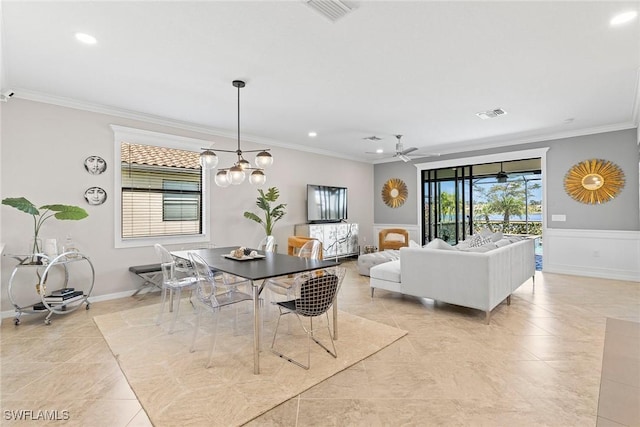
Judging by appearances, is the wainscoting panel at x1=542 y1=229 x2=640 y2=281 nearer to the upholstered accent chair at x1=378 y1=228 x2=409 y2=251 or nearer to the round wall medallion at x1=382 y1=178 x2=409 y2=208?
the upholstered accent chair at x1=378 y1=228 x2=409 y2=251

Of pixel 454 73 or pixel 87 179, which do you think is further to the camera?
pixel 87 179

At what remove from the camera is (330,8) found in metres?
2.28

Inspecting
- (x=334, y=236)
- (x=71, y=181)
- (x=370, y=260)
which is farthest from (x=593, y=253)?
(x=71, y=181)

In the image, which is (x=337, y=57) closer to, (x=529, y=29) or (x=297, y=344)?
(x=529, y=29)

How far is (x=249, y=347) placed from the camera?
9.75ft

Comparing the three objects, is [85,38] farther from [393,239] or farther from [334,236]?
[393,239]

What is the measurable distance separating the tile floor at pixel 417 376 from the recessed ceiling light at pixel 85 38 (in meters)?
2.78

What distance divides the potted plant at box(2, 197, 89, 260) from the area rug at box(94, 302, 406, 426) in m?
1.23

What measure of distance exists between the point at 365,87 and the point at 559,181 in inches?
191

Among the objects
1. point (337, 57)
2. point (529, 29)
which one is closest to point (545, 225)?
point (529, 29)

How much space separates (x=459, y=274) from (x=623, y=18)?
8.78 feet

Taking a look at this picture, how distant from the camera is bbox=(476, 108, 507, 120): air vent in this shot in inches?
185

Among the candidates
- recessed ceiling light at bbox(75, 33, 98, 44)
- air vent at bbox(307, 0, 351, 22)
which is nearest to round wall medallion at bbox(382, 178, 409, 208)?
air vent at bbox(307, 0, 351, 22)

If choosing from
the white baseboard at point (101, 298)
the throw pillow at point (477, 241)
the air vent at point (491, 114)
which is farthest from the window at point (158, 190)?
the air vent at point (491, 114)
